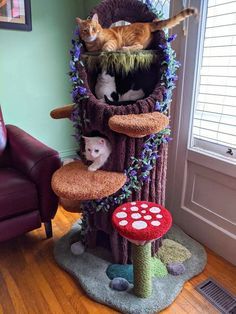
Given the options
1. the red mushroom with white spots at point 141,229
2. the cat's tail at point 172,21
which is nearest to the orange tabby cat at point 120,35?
the cat's tail at point 172,21

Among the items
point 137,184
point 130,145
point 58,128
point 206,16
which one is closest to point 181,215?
point 137,184

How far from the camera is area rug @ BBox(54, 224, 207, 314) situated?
1272mm

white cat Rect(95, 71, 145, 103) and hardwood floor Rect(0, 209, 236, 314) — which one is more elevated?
white cat Rect(95, 71, 145, 103)

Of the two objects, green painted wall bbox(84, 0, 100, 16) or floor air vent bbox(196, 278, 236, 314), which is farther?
green painted wall bbox(84, 0, 100, 16)

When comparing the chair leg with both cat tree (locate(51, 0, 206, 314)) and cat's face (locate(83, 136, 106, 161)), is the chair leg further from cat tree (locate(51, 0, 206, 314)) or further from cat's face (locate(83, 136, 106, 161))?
cat's face (locate(83, 136, 106, 161))

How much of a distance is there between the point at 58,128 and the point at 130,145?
145 cm

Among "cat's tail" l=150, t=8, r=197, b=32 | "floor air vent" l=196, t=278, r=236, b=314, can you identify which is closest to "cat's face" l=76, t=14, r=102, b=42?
"cat's tail" l=150, t=8, r=197, b=32

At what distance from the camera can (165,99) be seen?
1.34 metres

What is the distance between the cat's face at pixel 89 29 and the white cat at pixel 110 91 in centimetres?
18

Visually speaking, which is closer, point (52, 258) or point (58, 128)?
point (52, 258)

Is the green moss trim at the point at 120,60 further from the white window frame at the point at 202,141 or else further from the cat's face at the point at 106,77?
the white window frame at the point at 202,141

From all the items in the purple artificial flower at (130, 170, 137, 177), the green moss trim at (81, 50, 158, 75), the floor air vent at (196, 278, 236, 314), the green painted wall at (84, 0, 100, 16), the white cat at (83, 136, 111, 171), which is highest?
the green painted wall at (84, 0, 100, 16)

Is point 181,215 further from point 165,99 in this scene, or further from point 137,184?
point 165,99

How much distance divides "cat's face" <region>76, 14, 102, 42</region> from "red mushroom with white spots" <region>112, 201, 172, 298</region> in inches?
34.0
